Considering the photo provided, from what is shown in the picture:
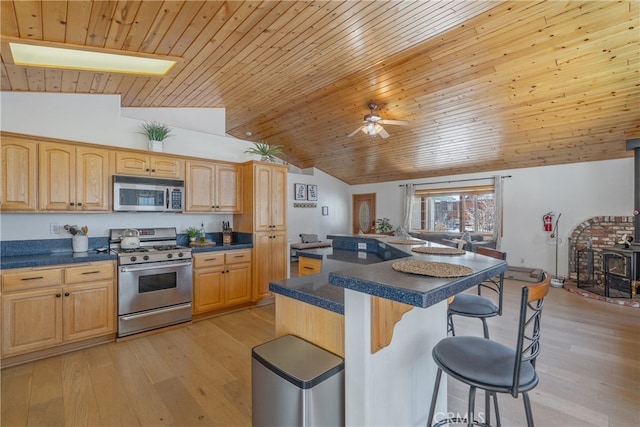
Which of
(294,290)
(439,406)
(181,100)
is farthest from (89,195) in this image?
(439,406)

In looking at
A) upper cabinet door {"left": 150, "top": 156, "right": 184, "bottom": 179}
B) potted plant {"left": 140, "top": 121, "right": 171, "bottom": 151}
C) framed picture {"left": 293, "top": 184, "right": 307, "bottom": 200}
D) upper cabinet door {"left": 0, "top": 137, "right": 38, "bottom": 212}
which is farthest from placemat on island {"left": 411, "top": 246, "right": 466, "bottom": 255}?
framed picture {"left": 293, "top": 184, "right": 307, "bottom": 200}

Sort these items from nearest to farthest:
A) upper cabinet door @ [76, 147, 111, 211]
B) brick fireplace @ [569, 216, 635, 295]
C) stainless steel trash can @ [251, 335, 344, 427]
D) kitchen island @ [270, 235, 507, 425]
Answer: kitchen island @ [270, 235, 507, 425]
stainless steel trash can @ [251, 335, 344, 427]
upper cabinet door @ [76, 147, 111, 211]
brick fireplace @ [569, 216, 635, 295]

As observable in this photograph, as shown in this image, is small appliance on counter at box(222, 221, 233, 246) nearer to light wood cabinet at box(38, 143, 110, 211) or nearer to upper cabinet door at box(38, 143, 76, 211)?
light wood cabinet at box(38, 143, 110, 211)

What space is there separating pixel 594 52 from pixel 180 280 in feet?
17.5

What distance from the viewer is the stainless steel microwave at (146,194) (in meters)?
3.28

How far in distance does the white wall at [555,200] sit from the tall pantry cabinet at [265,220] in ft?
16.0

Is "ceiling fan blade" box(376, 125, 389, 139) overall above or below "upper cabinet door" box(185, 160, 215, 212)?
above

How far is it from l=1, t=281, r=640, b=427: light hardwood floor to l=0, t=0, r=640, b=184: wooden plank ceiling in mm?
2670

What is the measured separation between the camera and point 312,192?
8344mm

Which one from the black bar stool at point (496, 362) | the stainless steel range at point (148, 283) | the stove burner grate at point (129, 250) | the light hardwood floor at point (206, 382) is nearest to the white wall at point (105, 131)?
→ the stainless steel range at point (148, 283)

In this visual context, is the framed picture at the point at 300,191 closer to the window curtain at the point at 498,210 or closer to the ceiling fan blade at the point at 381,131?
the ceiling fan blade at the point at 381,131

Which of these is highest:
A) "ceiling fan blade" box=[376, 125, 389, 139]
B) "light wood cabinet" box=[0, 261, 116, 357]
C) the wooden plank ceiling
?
the wooden plank ceiling

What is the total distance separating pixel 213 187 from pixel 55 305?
6.81 feet

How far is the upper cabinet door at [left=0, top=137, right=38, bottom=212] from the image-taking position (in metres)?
Answer: 2.67
